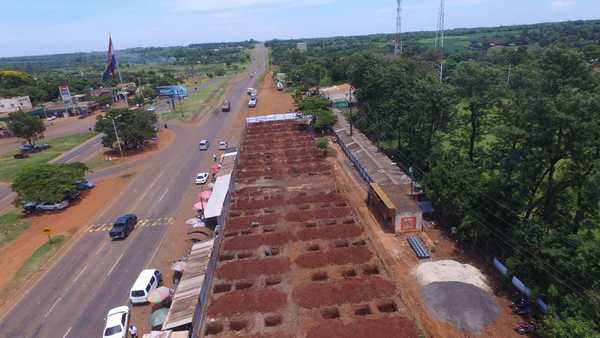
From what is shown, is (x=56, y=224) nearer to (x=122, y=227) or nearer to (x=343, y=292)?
(x=122, y=227)

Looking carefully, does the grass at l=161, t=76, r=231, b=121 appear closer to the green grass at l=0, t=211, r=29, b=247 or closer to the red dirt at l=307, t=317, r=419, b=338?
the green grass at l=0, t=211, r=29, b=247

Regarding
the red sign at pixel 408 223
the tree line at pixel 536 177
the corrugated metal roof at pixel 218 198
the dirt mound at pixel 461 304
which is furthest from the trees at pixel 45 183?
the dirt mound at pixel 461 304

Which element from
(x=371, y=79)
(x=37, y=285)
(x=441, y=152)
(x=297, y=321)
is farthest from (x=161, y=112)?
(x=297, y=321)

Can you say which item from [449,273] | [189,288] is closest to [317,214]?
[449,273]

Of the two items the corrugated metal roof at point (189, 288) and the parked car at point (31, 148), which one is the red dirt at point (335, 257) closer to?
the corrugated metal roof at point (189, 288)

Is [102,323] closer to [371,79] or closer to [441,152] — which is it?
[441,152]

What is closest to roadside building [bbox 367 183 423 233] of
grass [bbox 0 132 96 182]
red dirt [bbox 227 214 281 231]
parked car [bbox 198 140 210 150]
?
red dirt [bbox 227 214 281 231]
